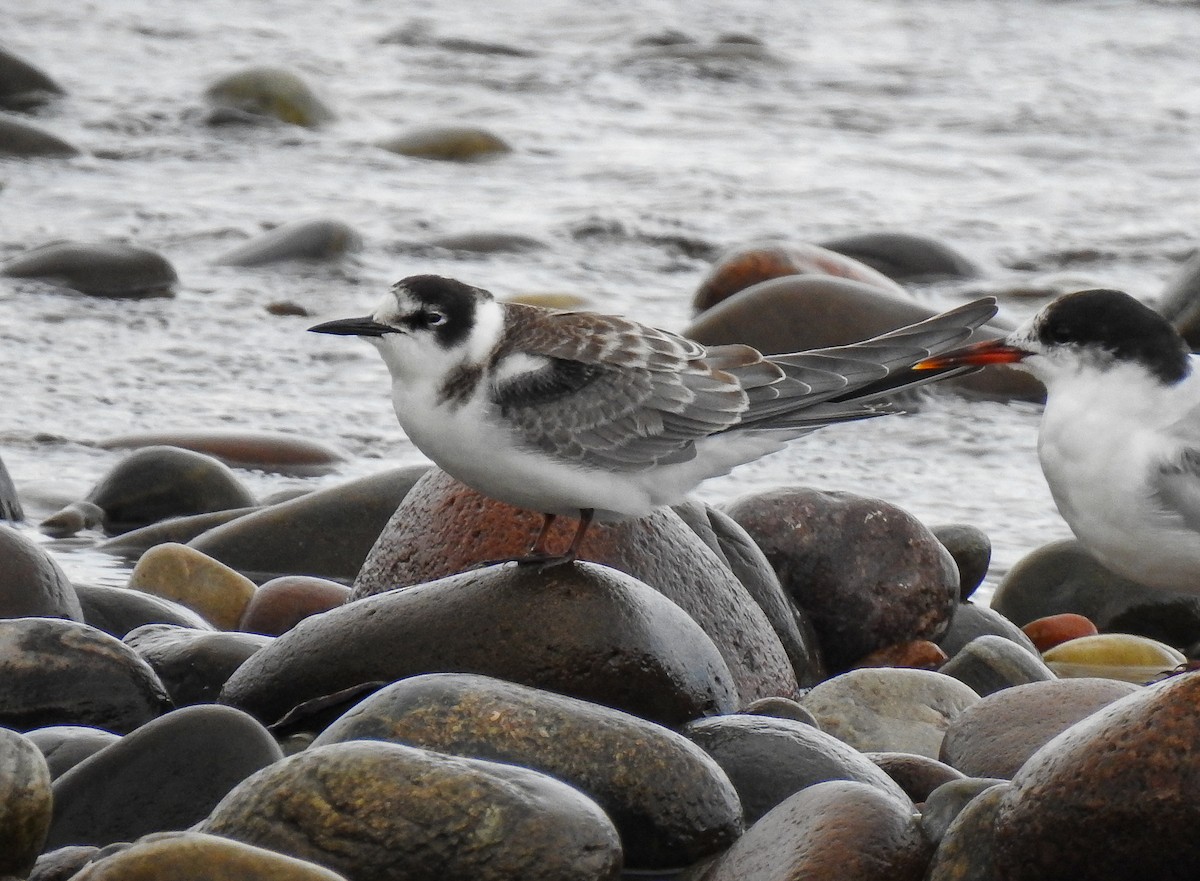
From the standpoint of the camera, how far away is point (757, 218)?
13.8 metres

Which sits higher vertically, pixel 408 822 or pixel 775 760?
pixel 408 822

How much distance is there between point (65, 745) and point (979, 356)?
9.43 feet

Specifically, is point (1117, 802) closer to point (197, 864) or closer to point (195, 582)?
point (197, 864)

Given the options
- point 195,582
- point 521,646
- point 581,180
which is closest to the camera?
point 521,646

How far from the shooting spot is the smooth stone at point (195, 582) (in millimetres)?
6406

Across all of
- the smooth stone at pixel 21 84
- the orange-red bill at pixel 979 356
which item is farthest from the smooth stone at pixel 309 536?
the smooth stone at pixel 21 84

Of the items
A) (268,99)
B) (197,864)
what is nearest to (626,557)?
(197,864)

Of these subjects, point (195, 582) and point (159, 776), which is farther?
point (195, 582)

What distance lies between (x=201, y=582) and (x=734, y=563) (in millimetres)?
1948

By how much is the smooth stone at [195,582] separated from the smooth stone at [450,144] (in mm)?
8967

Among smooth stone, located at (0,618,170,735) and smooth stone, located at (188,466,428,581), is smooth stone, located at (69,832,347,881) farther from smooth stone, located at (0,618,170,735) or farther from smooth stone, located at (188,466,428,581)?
smooth stone, located at (188,466,428,581)

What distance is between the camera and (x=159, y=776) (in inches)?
165

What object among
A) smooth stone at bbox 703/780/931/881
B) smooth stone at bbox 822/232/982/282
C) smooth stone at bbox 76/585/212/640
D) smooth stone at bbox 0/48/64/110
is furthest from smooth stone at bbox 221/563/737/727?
smooth stone at bbox 0/48/64/110

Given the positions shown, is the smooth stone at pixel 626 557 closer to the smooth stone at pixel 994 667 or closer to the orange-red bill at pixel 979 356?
the smooth stone at pixel 994 667
